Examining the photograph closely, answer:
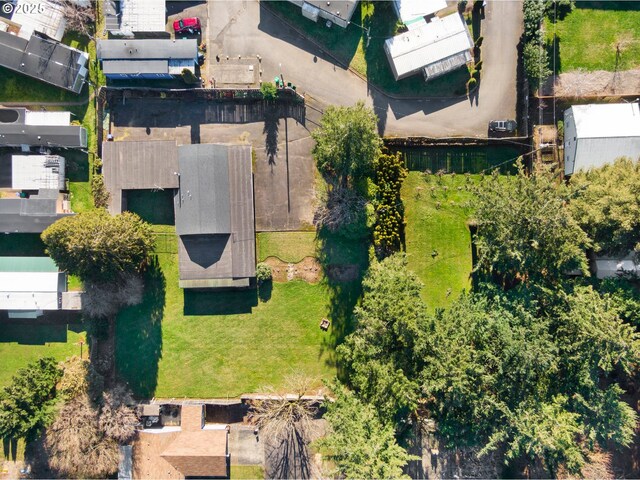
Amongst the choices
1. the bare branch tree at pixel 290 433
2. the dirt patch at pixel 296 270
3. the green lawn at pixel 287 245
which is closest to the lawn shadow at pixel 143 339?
the green lawn at pixel 287 245

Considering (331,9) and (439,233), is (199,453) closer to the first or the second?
(439,233)

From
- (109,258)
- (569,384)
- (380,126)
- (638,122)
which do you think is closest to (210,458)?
(109,258)

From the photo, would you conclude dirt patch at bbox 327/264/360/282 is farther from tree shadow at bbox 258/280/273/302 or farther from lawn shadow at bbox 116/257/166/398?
lawn shadow at bbox 116/257/166/398

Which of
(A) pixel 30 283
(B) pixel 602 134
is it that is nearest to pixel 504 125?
(B) pixel 602 134

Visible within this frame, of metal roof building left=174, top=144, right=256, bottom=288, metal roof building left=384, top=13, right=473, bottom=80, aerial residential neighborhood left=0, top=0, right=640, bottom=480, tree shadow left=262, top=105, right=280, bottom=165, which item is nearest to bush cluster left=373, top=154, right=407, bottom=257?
aerial residential neighborhood left=0, top=0, right=640, bottom=480

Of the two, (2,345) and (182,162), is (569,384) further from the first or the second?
(2,345)

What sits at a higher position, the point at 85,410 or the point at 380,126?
the point at 380,126

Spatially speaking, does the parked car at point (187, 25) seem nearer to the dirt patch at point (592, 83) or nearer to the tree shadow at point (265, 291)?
the tree shadow at point (265, 291)
